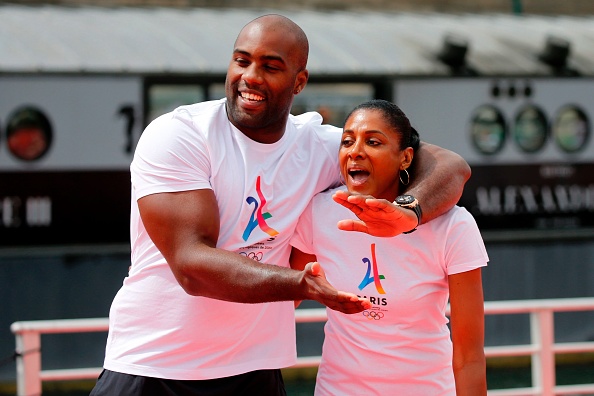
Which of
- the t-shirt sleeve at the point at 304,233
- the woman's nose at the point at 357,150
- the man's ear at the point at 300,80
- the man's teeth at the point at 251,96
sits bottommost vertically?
the t-shirt sleeve at the point at 304,233

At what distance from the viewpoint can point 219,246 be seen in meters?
2.72

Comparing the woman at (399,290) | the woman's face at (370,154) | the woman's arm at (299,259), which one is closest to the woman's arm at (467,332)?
the woman at (399,290)

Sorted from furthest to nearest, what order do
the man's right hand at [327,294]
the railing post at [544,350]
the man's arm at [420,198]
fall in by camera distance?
the railing post at [544,350], the man's arm at [420,198], the man's right hand at [327,294]

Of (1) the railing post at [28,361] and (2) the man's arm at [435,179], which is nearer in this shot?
(2) the man's arm at [435,179]

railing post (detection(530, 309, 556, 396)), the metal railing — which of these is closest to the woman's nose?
the metal railing

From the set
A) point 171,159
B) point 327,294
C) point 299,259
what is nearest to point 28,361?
point 299,259

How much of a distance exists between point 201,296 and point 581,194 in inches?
335

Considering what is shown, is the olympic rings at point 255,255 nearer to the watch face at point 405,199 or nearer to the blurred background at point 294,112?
the watch face at point 405,199

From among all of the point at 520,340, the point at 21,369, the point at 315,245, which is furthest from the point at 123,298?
the point at 520,340

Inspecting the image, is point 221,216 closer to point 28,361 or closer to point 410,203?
point 410,203

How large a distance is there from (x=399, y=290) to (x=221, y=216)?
0.51 metres

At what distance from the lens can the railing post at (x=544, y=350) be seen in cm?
545

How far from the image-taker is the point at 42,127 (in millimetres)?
8891

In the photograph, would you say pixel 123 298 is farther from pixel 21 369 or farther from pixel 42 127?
pixel 42 127
